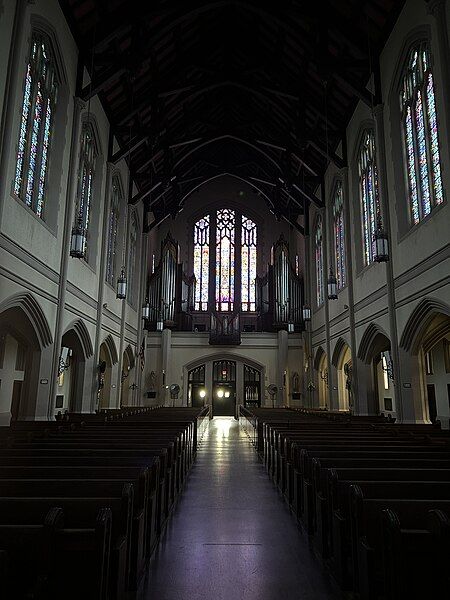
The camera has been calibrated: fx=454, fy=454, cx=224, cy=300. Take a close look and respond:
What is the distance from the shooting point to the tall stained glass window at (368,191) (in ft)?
45.3

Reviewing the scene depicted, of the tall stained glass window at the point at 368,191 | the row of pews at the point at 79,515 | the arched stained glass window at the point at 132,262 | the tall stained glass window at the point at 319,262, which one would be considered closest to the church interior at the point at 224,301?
the row of pews at the point at 79,515

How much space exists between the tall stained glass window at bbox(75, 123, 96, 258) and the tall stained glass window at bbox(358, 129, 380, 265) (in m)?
8.76

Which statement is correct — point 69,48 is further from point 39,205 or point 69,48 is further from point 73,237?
point 73,237

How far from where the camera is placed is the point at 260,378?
2453 centimetres

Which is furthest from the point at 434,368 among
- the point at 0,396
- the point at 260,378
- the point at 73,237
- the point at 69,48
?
the point at 69,48

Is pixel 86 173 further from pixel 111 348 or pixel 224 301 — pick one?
pixel 224 301

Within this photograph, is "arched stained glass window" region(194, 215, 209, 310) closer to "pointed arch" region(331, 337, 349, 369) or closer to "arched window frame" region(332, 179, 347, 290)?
"pointed arch" region(331, 337, 349, 369)

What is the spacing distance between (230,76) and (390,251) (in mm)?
9100

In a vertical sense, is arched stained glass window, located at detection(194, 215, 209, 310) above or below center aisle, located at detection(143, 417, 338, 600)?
above

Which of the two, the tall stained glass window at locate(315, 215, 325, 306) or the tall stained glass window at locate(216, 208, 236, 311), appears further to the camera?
the tall stained glass window at locate(216, 208, 236, 311)

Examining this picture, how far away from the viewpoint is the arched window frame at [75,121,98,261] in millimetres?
13719

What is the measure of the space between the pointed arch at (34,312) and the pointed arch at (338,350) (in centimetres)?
1039

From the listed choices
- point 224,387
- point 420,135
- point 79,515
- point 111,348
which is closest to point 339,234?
point 420,135

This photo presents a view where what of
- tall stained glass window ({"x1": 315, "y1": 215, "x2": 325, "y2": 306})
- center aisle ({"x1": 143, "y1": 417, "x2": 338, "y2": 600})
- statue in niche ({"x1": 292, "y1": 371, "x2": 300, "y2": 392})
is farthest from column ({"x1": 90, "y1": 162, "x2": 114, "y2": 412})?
statue in niche ({"x1": 292, "y1": 371, "x2": 300, "y2": 392})
